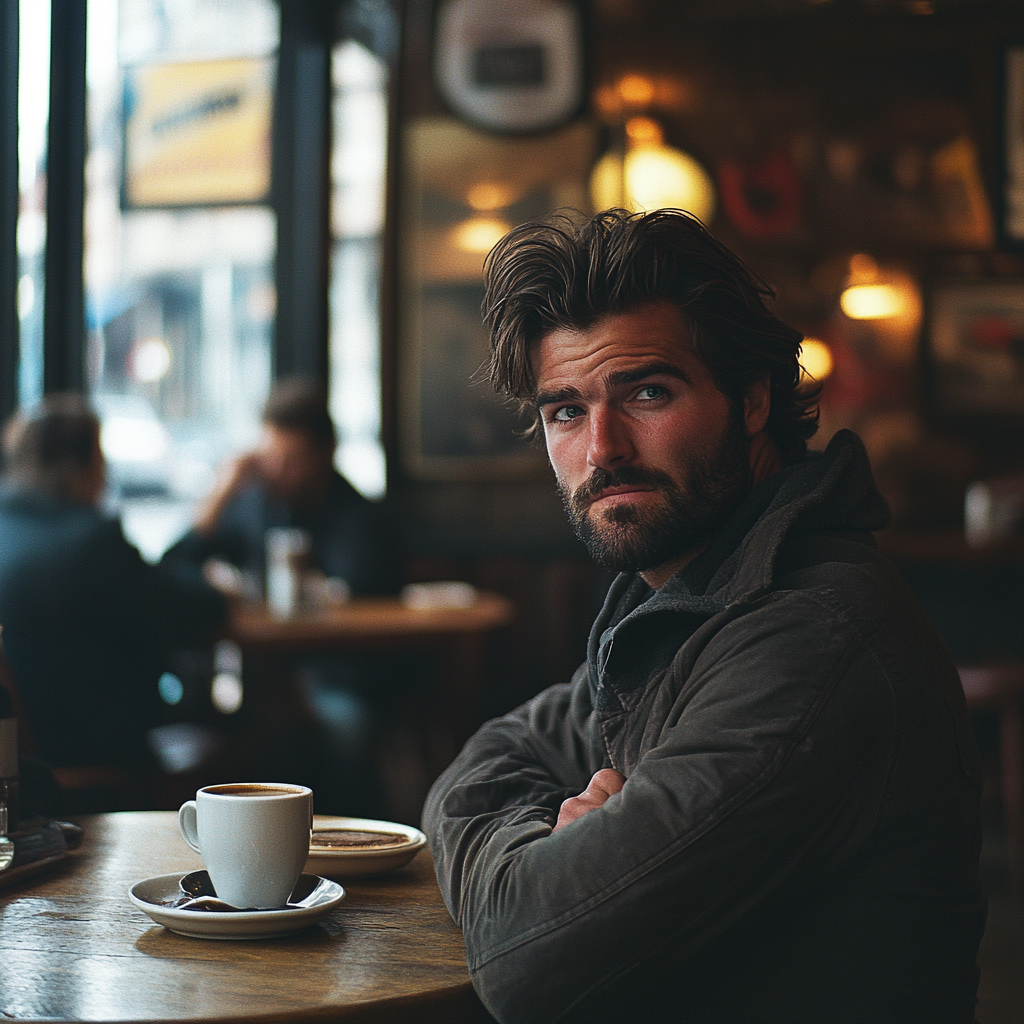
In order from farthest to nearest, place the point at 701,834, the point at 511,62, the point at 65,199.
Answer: the point at 511,62 < the point at 65,199 < the point at 701,834

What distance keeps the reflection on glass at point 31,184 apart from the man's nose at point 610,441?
3167 millimetres

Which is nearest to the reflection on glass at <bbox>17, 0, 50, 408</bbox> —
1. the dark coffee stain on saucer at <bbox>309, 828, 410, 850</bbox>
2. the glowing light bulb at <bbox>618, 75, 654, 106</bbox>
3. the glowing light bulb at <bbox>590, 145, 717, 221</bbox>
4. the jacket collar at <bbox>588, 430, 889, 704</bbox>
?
the glowing light bulb at <bbox>590, 145, 717, 221</bbox>

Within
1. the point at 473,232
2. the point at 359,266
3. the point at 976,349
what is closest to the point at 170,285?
the point at 359,266

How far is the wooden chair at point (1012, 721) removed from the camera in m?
3.79

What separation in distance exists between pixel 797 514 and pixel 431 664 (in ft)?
10.4

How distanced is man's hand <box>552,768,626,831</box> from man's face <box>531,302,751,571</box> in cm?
25

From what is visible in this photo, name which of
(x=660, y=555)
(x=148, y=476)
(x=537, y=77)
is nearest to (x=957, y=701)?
(x=660, y=555)

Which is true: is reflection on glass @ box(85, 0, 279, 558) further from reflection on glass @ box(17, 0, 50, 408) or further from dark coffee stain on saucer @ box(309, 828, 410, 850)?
dark coffee stain on saucer @ box(309, 828, 410, 850)

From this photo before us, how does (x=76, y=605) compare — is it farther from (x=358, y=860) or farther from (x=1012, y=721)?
(x=1012, y=721)

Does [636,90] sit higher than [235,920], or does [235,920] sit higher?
[636,90]

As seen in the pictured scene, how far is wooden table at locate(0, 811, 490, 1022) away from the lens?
86cm

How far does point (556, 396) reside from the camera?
1304 mm

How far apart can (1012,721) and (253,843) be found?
11.2 ft

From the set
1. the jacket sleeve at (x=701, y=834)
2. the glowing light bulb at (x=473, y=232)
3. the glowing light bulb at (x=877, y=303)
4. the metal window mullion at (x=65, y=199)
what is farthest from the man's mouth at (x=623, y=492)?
the glowing light bulb at (x=877, y=303)
